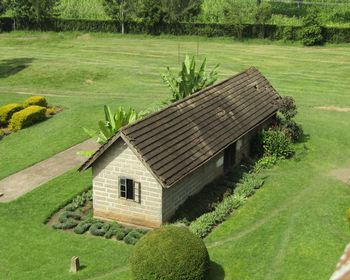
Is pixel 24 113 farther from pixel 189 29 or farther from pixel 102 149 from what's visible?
pixel 189 29

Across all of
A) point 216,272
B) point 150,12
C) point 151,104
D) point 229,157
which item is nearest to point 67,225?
point 216,272

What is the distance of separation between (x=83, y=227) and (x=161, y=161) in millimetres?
5298

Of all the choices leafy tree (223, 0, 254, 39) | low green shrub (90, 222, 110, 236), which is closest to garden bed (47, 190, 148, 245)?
low green shrub (90, 222, 110, 236)

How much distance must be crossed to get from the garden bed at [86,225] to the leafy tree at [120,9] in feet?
175

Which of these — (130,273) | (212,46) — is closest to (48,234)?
(130,273)

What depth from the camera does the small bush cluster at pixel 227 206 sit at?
76.3 feet

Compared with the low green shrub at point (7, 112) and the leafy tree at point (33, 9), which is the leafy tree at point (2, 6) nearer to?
the leafy tree at point (33, 9)

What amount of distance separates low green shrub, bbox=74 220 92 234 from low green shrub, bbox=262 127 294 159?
42.9 feet

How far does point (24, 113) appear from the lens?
39.5 m

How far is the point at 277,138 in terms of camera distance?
31234 millimetres

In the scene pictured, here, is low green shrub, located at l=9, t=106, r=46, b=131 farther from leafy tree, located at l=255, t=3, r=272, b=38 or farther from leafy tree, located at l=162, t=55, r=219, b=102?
leafy tree, located at l=255, t=3, r=272, b=38

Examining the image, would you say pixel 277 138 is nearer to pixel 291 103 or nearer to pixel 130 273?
pixel 291 103

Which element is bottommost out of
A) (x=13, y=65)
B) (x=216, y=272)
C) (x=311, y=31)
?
(x=216, y=272)

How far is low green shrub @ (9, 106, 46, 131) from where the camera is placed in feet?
128
